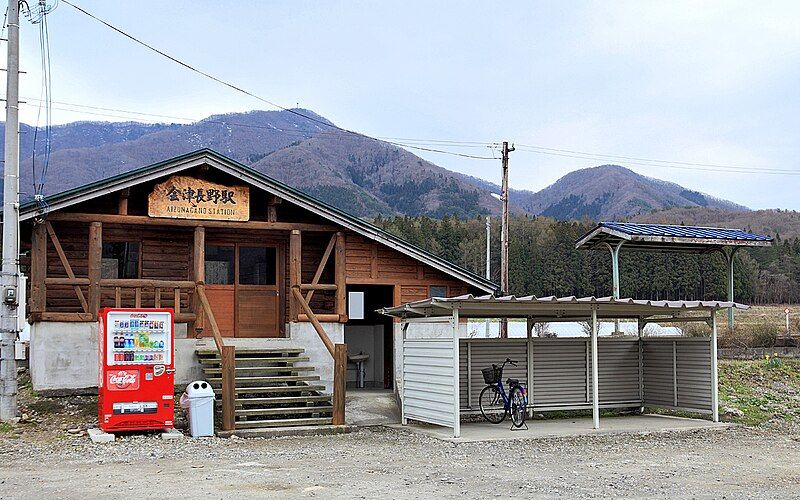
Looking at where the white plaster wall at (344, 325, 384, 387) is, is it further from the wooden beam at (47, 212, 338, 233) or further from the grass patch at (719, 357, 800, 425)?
the grass patch at (719, 357, 800, 425)

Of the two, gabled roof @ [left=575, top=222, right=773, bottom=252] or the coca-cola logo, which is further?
gabled roof @ [left=575, top=222, right=773, bottom=252]

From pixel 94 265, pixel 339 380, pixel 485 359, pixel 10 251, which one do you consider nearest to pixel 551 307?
pixel 485 359

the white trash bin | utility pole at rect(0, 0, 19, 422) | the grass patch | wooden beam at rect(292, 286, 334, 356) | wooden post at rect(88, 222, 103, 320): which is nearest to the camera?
the white trash bin

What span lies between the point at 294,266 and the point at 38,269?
479 centimetres

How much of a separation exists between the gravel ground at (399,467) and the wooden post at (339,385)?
0.49 metres

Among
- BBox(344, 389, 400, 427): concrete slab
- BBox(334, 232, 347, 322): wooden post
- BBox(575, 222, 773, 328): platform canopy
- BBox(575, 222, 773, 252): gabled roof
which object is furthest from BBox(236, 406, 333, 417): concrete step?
BBox(575, 222, 773, 252): gabled roof

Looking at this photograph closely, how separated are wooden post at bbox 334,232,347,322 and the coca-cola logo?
5.55 m

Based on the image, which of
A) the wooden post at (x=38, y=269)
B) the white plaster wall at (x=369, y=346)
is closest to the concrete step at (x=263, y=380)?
the wooden post at (x=38, y=269)

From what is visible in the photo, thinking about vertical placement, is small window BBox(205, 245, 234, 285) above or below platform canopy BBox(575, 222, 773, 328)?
below

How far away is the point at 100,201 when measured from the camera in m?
17.8

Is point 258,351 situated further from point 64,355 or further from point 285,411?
point 64,355

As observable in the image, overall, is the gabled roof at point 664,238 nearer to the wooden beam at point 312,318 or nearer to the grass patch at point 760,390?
the grass patch at point 760,390

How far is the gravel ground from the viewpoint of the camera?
979 centimetres

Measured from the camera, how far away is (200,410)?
14445mm
